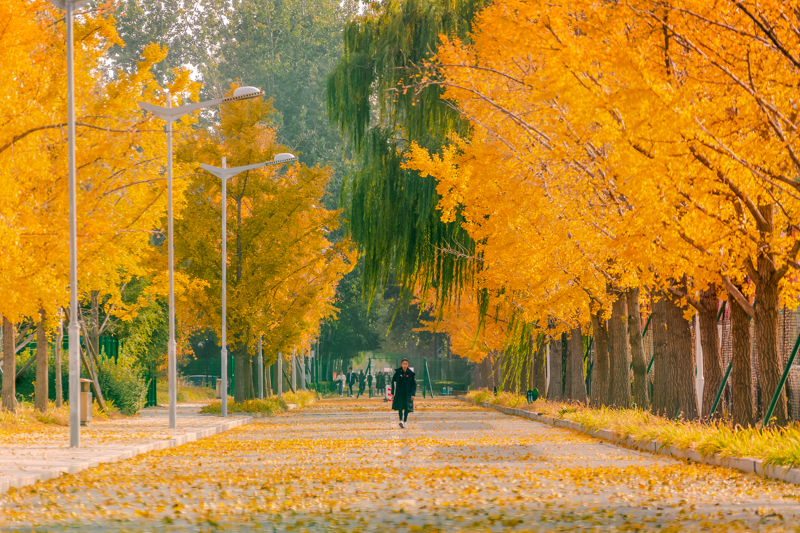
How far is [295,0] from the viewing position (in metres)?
82.0

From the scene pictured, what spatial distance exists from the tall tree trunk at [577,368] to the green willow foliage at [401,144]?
10122mm

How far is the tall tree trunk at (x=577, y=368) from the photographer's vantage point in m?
34.2

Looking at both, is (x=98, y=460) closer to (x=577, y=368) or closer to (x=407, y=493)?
(x=407, y=493)

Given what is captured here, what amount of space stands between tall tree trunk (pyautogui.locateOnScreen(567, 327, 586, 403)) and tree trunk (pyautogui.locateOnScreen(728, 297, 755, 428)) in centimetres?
1605

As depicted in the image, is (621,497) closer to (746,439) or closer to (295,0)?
(746,439)

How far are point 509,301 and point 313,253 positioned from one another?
1187cm

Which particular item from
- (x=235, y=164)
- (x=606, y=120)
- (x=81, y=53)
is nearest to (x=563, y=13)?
(x=606, y=120)

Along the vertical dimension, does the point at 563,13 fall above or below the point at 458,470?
above

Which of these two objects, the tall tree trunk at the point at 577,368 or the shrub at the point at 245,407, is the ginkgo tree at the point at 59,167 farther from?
the tall tree trunk at the point at 577,368

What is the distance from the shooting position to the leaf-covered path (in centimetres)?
941

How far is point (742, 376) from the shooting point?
17516 millimetres

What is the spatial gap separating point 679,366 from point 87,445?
11.4 meters

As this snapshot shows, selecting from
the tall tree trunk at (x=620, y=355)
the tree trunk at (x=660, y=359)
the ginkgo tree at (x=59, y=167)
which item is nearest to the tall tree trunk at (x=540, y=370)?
the tall tree trunk at (x=620, y=355)

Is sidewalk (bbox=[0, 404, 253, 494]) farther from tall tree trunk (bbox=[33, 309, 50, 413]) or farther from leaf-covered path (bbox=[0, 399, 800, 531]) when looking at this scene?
A: tall tree trunk (bbox=[33, 309, 50, 413])
